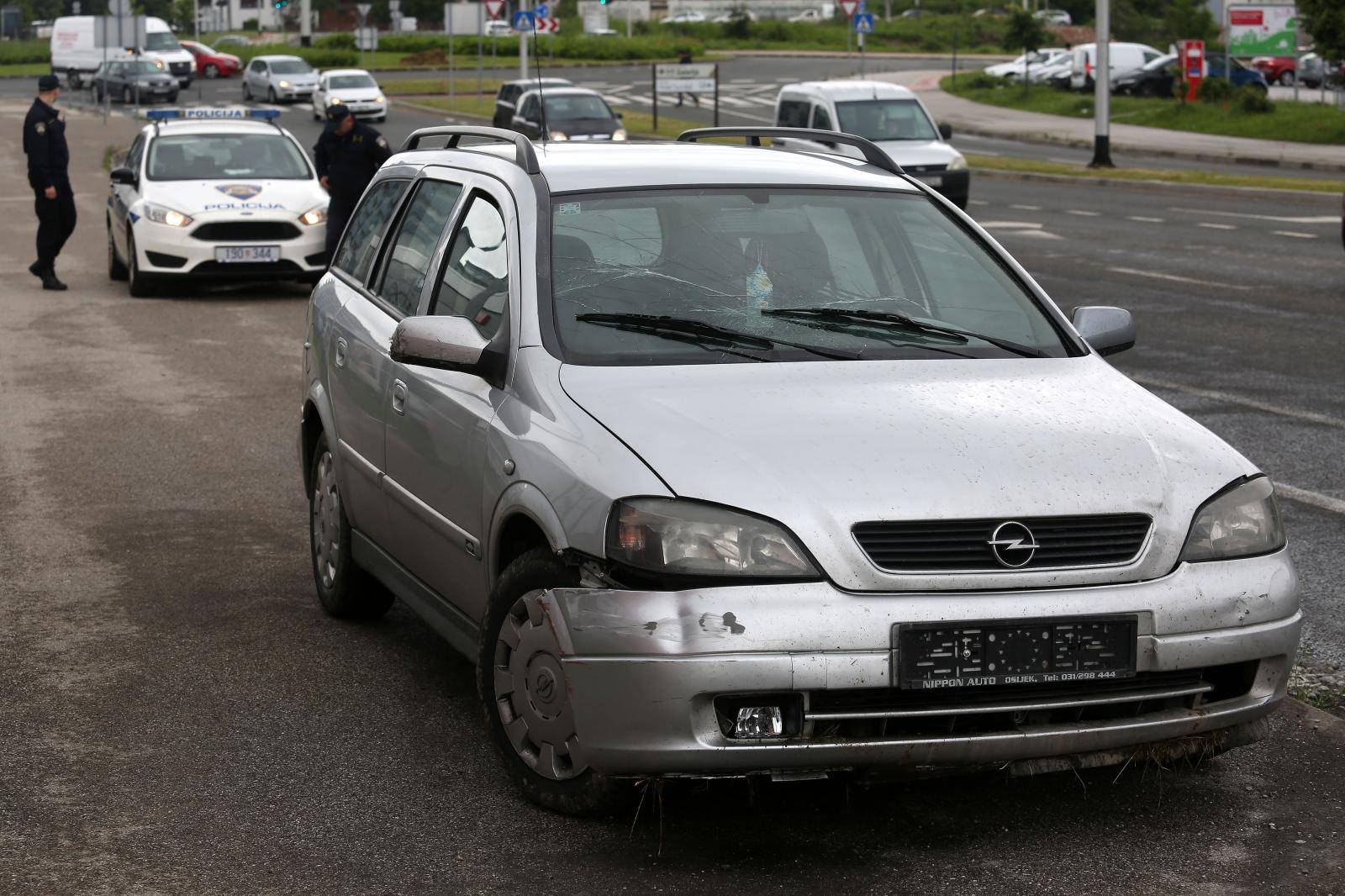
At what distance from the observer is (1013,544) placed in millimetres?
4332

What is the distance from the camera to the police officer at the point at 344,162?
1731 centimetres

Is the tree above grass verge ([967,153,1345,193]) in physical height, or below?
above

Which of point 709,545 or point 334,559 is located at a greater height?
point 709,545

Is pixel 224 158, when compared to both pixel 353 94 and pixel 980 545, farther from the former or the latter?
pixel 353 94

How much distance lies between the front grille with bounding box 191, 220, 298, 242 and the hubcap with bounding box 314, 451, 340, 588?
11.0 m

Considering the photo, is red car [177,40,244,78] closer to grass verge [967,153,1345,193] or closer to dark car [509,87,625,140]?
dark car [509,87,625,140]

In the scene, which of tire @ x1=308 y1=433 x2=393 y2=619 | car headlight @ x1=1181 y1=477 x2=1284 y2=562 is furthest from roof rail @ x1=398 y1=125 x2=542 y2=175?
car headlight @ x1=1181 y1=477 x2=1284 y2=562

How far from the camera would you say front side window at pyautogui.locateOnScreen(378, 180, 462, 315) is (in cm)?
604

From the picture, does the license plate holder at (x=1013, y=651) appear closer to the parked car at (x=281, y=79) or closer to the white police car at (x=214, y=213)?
the white police car at (x=214, y=213)

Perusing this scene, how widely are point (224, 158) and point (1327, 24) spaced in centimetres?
2676

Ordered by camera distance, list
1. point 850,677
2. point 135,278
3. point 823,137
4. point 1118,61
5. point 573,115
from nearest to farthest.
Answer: point 850,677
point 823,137
point 135,278
point 573,115
point 1118,61

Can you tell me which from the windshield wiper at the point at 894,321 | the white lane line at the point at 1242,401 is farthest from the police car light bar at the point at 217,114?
the windshield wiper at the point at 894,321

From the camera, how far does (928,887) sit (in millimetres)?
4297

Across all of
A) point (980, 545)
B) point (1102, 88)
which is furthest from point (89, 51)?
point (980, 545)
